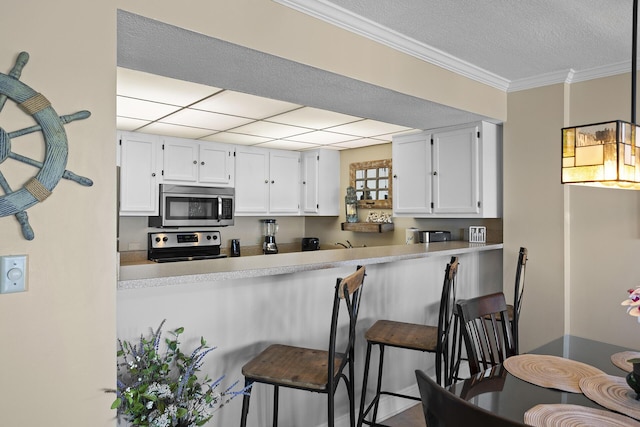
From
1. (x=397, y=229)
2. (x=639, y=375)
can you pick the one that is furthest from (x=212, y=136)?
(x=639, y=375)

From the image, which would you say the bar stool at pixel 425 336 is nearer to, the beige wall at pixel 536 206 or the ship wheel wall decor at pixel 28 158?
the beige wall at pixel 536 206

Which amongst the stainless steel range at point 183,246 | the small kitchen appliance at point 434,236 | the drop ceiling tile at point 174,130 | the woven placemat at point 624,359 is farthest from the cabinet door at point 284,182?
the woven placemat at point 624,359

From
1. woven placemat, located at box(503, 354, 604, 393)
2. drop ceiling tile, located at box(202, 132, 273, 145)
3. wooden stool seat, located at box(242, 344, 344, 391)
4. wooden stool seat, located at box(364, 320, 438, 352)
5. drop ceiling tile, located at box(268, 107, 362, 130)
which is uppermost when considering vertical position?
drop ceiling tile, located at box(268, 107, 362, 130)

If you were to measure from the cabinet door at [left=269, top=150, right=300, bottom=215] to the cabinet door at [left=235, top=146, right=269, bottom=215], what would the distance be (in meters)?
0.07

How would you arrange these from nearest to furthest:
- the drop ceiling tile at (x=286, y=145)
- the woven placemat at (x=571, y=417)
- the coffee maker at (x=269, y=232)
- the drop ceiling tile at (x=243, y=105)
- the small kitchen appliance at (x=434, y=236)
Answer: the woven placemat at (x=571, y=417) → the drop ceiling tile at (x=243, y=105) → the small kitchen appliance at (x=434, y=236) → the drop ceiling tile at (x=286, y=145) → the coffee maker at (x=269, y=232)

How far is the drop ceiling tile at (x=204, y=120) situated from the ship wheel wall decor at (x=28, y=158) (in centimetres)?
209

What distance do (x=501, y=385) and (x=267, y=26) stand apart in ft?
5.82

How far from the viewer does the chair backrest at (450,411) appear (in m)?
0.82

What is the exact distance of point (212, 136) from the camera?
4.45m

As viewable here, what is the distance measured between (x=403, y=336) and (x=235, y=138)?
2.95 metres

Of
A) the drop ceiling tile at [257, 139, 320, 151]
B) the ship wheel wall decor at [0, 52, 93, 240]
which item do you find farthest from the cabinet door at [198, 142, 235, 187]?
the ship wheel wall decor at [0, 52, 93, 240]

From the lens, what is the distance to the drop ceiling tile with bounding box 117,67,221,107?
263 cm

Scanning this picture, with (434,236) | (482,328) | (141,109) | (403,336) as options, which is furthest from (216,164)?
(482,328)

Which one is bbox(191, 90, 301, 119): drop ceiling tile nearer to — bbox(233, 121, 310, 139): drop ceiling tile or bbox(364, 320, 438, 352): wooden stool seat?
bbox(233, 121, 310, 139): drop ceiling tile
